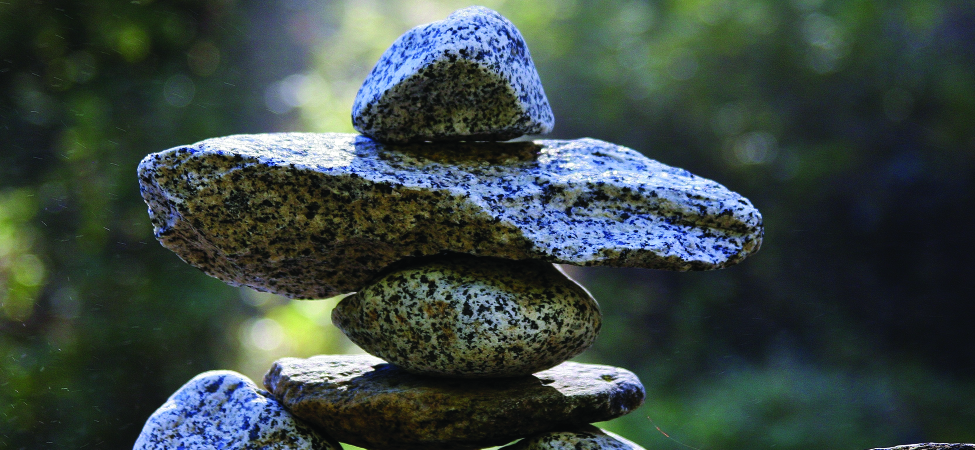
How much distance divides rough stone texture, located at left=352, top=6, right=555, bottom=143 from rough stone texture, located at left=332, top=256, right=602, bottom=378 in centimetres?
42

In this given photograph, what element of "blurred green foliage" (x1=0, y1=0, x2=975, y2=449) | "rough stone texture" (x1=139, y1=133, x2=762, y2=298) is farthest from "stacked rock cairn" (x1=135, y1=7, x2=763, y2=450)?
"blurred green foliage" (x1=0, y1=0, x2=975, y2=449)

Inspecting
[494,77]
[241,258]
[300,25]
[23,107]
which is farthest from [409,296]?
[300,25]

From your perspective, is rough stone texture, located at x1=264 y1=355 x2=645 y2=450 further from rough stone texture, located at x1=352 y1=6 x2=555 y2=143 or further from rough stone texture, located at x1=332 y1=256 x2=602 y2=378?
rough stone texture, located at x1=352 y1=6 x2=555 y2=143

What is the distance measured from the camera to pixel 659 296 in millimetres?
7508

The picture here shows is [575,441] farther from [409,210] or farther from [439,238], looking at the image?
[409,210]

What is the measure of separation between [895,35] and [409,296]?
6035mm

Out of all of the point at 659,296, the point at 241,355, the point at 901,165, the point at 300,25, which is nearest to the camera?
the point at 241,355

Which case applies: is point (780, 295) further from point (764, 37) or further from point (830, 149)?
point (764, 37)

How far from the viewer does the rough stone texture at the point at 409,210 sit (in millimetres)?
2121

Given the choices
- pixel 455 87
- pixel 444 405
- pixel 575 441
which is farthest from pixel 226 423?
pixel 455 87

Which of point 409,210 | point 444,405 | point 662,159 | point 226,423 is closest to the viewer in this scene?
point 409,210

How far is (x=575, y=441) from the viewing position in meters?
2.38

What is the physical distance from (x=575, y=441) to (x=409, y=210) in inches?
35.2

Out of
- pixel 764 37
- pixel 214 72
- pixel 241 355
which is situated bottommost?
pixel 241 355
